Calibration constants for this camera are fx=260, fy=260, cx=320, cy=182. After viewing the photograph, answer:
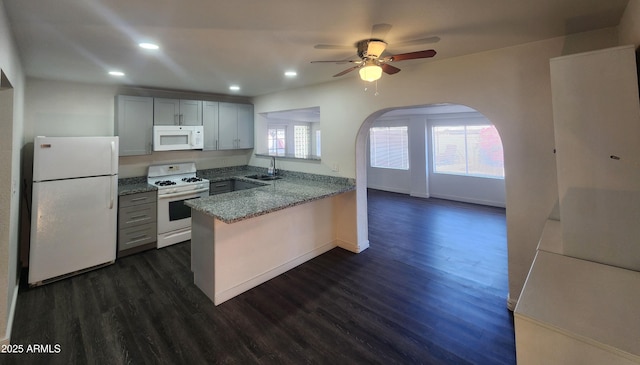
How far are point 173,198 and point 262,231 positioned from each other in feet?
6.07

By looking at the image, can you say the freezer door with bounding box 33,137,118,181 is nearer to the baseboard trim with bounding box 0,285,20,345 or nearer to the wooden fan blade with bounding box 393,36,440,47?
the baseboard trim with bounding box 0,285,20,345

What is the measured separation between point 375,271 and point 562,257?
1891 mm

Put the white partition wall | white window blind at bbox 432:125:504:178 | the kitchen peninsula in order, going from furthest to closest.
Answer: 1. white window blind at bbox 432:125:504:178
2. the kitchen peninsula
3. the white partition wall

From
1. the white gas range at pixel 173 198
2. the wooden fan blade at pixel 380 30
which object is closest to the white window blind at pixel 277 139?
the white gas range at pixel 173 198

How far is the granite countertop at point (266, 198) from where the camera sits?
2.41 metres

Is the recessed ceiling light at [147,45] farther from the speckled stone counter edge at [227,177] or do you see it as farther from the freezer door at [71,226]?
the speckled stone counter edge at [227,177]

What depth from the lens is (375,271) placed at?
10.5 feet

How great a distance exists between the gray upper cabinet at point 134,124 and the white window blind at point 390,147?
6.00 m

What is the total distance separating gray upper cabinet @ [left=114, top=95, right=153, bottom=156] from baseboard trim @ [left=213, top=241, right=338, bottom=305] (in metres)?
2.75

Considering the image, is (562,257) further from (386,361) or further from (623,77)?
(386,361)

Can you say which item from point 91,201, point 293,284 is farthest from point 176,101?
point 293,284

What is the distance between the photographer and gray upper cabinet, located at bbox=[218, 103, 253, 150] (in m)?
4.84

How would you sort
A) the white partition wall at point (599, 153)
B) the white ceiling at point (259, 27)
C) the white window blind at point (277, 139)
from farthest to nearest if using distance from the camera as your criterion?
the white window blind at point (277, 139) < the white ceiling at point (259, 27) < the white partition wall at point (599, 153)

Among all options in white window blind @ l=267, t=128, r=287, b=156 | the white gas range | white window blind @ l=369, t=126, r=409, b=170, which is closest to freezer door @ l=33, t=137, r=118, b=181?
the white gas range
